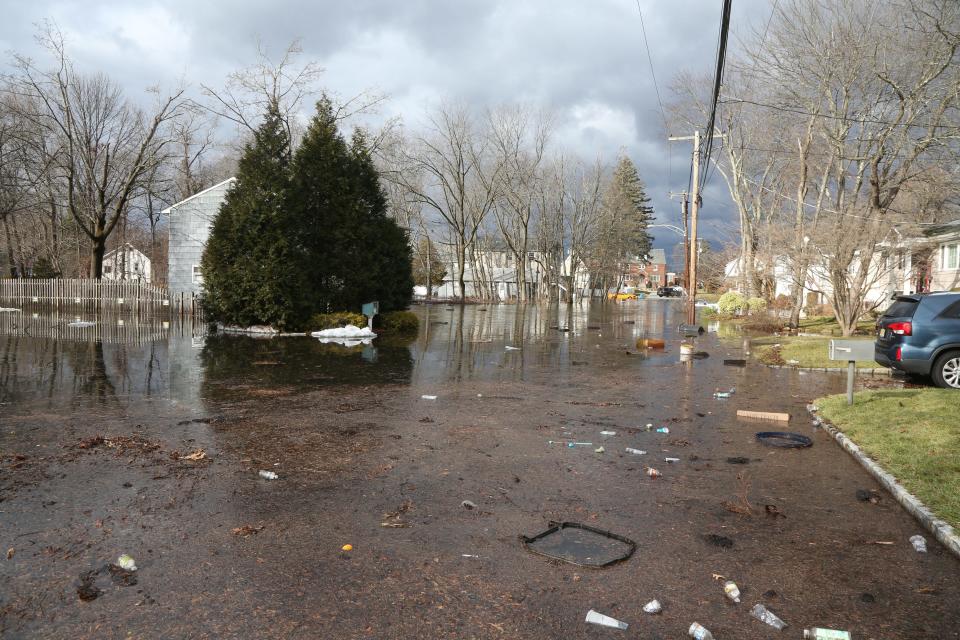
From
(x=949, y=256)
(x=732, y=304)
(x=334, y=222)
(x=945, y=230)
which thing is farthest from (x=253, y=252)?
(x=949, y=256)

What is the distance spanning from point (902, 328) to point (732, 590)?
30.8 ft

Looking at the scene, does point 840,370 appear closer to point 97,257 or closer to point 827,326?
point 827,326

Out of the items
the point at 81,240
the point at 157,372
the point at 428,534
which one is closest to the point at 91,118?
the point at 81,240

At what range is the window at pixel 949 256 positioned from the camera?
1120 inches

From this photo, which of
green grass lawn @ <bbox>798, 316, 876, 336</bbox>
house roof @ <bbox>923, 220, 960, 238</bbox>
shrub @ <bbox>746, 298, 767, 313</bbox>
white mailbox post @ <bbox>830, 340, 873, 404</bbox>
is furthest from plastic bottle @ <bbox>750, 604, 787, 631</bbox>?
house roof @ <bbox>923, 220, 960, 238</bbox>

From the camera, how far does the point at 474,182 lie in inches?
2158

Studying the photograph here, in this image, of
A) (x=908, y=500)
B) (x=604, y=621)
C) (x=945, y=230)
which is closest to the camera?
(x=604, y=621)

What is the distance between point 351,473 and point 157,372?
26.4ft

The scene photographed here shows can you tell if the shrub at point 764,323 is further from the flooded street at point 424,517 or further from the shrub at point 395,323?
the flooded street at point 424,517

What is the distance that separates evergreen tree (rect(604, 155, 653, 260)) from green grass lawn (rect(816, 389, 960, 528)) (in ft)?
177

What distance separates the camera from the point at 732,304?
113 feet

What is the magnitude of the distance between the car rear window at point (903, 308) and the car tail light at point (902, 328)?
Answer: 15 centimetres

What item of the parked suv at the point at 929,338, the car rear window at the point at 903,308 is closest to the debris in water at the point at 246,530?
the parked suv at the point at 929,338

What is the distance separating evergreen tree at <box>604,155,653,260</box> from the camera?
6456cm
